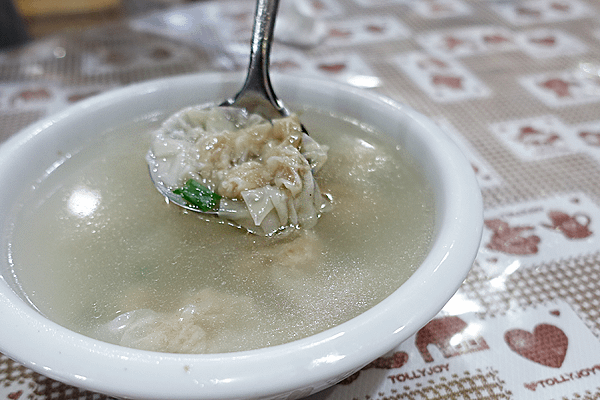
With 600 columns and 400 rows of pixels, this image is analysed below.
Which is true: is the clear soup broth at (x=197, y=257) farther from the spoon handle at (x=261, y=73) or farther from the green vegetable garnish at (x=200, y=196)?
the spoon handle at (x=261, y=73)

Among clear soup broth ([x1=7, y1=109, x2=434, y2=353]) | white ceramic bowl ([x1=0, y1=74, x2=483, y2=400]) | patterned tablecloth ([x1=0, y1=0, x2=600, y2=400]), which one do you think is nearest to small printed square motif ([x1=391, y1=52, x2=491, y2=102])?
patterned tablecloth ([x1=0, y1=0, x2=600, y2=400])

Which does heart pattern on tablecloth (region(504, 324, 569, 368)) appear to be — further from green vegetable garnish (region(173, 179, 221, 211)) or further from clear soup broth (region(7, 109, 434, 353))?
green vegetable garnish (region(173, 179, 221, 211))

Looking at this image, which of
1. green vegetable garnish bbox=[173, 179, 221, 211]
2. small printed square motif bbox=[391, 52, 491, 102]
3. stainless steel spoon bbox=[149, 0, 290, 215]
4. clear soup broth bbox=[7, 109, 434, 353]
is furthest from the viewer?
small printed square motif bbox=[391, 52, 491, 102]

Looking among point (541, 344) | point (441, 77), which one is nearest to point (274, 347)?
point (541, 344)

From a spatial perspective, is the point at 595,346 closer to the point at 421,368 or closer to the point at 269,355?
the point at 421,368

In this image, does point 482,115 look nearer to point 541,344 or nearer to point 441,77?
point 441,77

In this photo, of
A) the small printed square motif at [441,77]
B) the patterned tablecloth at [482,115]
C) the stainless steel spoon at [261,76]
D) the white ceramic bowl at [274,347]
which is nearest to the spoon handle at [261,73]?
the stainless steel spoon at [261,76]
